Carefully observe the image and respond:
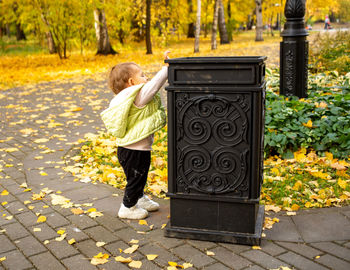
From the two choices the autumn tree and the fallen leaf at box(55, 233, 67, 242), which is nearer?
the fallen leaf at box(55, 233, 67, 242)

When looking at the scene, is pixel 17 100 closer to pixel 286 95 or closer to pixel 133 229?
pixel 286 95

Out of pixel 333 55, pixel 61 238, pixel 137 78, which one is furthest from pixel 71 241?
pixel 333 55

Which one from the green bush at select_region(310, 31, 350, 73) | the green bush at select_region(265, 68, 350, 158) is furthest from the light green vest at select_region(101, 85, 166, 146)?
the green bush at select_region(310, 31, 350, 73)

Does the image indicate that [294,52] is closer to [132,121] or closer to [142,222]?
[132,121]

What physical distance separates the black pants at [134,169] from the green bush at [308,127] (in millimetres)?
1989

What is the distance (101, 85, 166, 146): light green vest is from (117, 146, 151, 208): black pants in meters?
0.13

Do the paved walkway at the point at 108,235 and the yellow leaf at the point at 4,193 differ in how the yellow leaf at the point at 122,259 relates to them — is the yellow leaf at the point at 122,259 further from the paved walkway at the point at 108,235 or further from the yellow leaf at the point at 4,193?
the yellow leaf at the point at 4,193

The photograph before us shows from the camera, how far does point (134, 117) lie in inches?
139

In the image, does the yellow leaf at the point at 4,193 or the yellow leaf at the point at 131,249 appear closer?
the yellow leaf at the point at 131,249

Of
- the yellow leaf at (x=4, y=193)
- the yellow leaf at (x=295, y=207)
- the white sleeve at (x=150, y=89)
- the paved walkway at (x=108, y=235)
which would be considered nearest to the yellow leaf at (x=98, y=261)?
the paved walkway at (x=108, y=235)

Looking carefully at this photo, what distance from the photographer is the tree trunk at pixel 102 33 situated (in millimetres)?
20450

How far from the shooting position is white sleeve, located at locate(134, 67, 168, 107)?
10.9 ft

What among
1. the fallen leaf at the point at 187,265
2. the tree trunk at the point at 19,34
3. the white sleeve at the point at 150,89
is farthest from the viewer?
the tree trunk at the point at 19,34

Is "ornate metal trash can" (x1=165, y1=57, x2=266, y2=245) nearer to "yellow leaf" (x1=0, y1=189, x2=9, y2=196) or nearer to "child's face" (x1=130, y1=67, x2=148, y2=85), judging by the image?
"child's face" (x1=130, y1=67, x2=148, y2=85)
